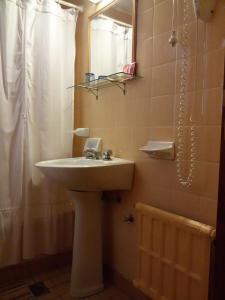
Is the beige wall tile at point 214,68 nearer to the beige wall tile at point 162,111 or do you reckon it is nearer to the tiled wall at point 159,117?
the tiled wall at point 159,117

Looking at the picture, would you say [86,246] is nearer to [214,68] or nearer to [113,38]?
[214,68]

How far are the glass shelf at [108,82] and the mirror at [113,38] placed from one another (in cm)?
6

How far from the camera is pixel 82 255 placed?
146cm

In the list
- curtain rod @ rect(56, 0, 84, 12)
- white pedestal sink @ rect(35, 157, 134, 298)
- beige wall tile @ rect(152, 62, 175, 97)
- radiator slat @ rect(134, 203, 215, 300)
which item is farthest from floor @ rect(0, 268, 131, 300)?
curtain rod @ rect(56, 0, 84, 12)

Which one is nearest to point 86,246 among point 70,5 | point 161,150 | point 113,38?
point 161,150

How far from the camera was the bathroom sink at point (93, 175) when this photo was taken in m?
1.21

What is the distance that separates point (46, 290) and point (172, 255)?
0.88m

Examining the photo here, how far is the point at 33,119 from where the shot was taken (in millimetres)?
1586

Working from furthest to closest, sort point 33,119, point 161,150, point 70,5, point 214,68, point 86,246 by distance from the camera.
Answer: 1. point 70,5
2. point 33,119
3. point 86,246
4. point 161,150
5. point 214,68

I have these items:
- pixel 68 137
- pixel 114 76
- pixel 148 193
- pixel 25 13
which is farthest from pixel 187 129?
pixel 25 13

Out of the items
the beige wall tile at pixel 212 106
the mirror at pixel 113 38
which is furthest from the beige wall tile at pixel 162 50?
the beige wall tile at pixel 212 106

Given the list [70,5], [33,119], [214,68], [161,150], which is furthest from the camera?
[70,5]

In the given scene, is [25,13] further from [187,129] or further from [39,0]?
[187,129]

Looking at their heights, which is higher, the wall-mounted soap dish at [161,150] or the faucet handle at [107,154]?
the wall-mounted soap dish at [161,150]
